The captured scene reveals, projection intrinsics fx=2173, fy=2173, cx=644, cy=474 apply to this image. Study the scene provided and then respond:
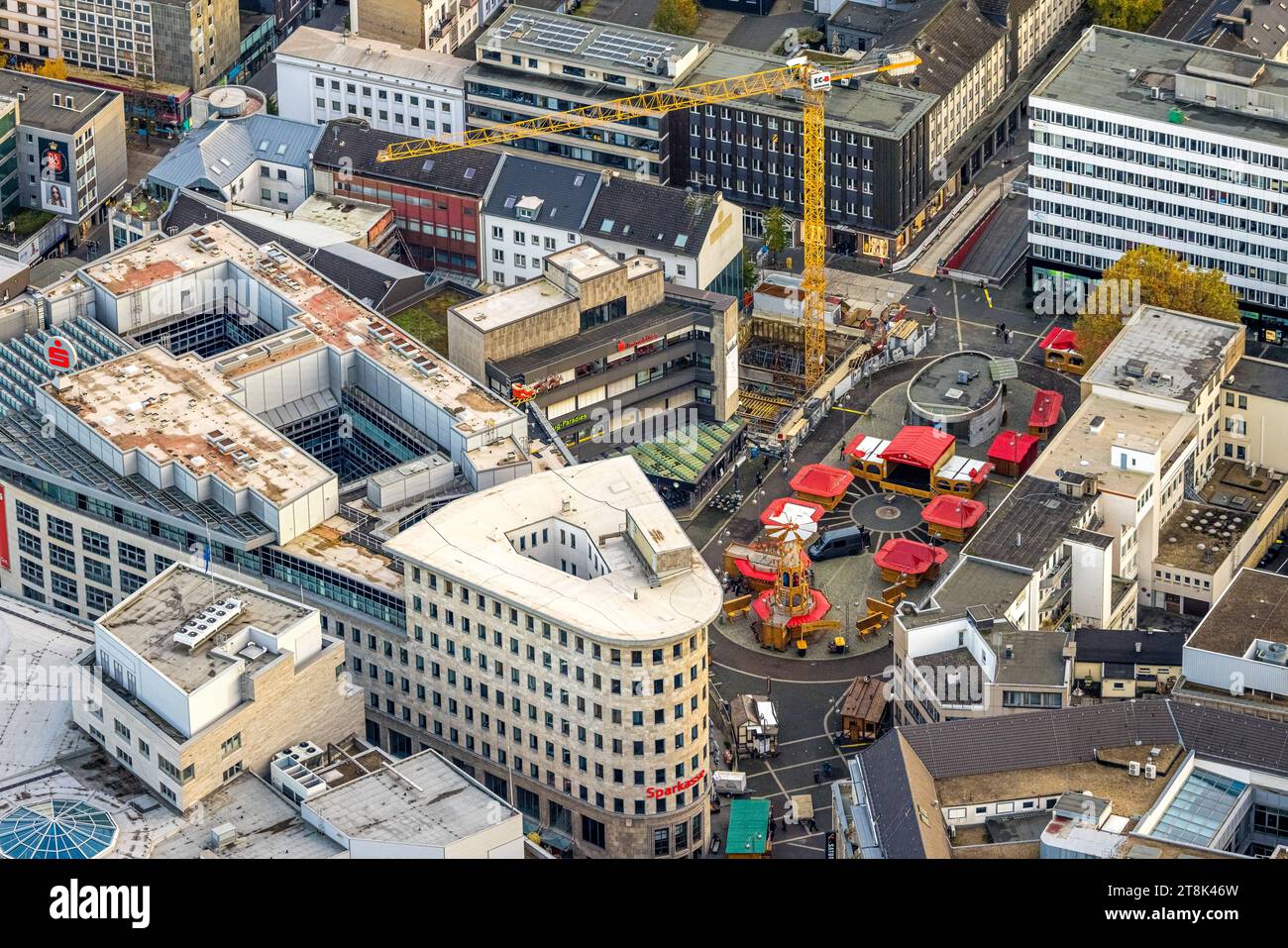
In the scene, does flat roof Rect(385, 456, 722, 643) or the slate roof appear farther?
flat roof Rect(385, 456, 722, 643)

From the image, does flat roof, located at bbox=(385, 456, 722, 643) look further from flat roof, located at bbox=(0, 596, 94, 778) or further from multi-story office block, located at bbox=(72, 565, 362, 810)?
flat roof, located at bbox=(0, 596, 94, 778)

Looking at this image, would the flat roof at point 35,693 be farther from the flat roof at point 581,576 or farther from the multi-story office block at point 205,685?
the flat roof at point 581,576

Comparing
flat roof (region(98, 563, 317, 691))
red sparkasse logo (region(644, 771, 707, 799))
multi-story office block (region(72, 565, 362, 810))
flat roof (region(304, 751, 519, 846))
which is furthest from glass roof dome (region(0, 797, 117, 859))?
red sparkasse logo (region(644, 771, 707, 799))

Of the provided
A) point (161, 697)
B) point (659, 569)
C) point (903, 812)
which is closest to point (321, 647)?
point (161, 697)

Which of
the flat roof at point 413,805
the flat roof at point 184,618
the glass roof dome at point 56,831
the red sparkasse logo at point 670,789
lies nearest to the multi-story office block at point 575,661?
the red sparkasse logo at point 670,789

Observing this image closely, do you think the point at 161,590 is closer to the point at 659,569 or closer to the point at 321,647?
the point at 321,647

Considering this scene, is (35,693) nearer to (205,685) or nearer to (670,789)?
(205,685)

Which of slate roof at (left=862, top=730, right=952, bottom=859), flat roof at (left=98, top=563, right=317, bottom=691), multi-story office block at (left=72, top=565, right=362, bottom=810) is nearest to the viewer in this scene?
slate roof at (left=862, top=730, right=952, bottom=859)
